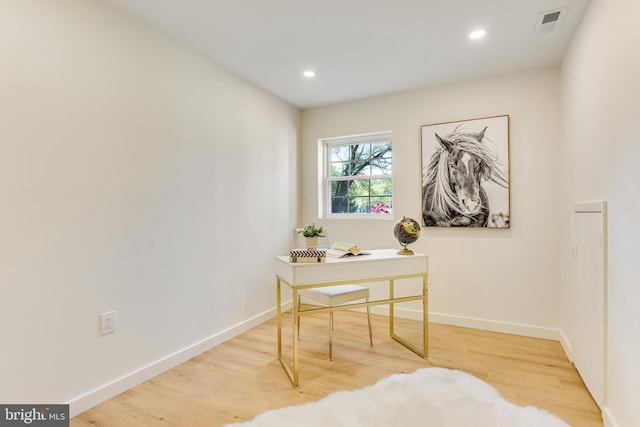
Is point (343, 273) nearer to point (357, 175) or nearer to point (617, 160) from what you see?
point (617, 160)

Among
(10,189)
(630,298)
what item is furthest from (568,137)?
(10,189)

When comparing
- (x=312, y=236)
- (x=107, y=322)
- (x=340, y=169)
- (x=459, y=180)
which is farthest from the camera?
(x=340, y=169)

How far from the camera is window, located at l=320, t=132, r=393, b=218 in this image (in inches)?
150

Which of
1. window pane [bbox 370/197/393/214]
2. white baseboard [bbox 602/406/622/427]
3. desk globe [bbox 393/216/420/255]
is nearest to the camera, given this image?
white baseboard [bbox 602/406/622/427]

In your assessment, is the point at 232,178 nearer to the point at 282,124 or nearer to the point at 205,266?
the point at 205,266

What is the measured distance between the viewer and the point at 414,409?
1837mm

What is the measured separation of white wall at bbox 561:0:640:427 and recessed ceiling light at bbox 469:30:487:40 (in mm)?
591

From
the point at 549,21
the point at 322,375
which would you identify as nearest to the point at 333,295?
the point at 322,375

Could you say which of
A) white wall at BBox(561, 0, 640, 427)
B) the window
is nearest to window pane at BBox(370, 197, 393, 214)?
the window

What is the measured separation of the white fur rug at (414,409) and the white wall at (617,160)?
0.43 metres

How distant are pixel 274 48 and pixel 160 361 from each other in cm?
246

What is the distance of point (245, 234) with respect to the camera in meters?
3.25

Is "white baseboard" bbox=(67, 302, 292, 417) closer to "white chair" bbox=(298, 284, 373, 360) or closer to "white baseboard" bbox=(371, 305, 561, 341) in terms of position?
"white chair" bbox=(298, 284, 373, 360)

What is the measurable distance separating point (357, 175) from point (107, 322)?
283 cm
